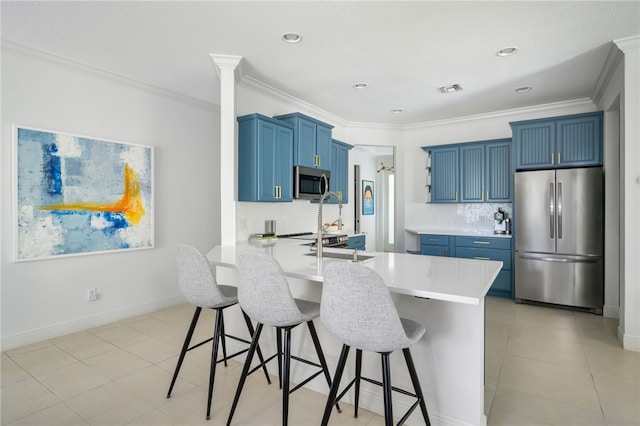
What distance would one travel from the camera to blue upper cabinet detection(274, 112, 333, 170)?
4.31m

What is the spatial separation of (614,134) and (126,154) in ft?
18.1

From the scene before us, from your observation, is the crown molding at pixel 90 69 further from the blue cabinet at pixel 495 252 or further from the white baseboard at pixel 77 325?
the blue cabinet at pixel 495 252

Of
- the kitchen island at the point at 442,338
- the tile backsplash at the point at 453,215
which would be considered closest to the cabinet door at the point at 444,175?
the tile backsplash at the point at 453,215

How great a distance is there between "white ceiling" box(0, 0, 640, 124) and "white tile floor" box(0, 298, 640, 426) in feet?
8.74

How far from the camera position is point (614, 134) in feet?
13.3

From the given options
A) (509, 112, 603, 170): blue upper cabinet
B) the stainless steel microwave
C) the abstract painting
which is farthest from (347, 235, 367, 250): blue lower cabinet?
the abstract painting

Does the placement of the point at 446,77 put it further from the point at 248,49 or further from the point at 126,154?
the point at 126,154

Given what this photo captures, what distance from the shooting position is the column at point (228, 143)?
3417 millimetres

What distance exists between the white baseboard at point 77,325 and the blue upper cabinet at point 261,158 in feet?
5.78

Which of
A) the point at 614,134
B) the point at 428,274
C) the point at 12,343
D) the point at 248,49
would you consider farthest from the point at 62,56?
the point at 614,134

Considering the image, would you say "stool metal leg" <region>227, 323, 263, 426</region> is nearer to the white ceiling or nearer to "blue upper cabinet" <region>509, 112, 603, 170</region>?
the white ceiling

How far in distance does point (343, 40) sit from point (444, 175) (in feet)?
10.5

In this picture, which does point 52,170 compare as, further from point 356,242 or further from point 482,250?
point 482,250

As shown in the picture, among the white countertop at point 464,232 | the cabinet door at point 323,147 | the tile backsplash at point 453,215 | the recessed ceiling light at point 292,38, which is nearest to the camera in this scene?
the recessed ceiling light at point 292,38
